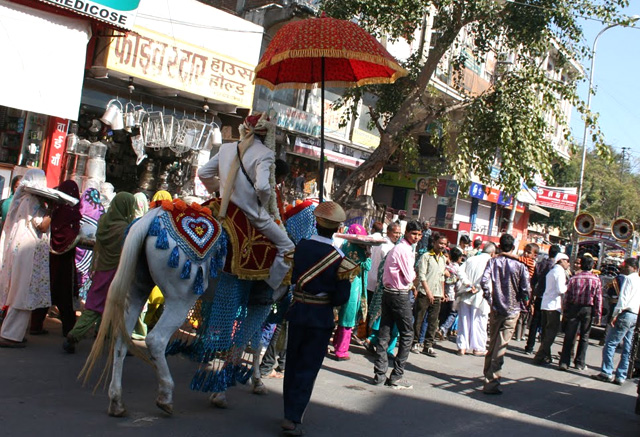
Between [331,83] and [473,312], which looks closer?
[331,83]

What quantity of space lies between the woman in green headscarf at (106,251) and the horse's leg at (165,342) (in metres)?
1.85

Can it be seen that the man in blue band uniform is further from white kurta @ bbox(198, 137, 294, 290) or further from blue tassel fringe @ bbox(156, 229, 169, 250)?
blue tassel fringe @ bbox(156, 229, 169, 250)

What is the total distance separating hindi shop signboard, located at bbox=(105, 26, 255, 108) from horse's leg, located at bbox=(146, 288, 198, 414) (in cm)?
876

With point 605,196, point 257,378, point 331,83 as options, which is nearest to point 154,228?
point 257,378

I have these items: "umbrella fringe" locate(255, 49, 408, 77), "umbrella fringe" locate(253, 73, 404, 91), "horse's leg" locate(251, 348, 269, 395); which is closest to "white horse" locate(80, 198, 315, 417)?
"horse's leg" locate(251, 348, 269, 395)

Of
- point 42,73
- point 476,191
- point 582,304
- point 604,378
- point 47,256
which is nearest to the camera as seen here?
point 47,256

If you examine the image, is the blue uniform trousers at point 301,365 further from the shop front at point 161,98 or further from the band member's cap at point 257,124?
the shop front at point 161,98

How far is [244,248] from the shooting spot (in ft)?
18.5

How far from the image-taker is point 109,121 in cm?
1275

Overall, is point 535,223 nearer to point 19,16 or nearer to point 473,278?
point 473,278

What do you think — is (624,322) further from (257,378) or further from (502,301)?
(257,378)

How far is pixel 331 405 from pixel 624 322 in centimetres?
602

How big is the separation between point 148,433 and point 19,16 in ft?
29.7

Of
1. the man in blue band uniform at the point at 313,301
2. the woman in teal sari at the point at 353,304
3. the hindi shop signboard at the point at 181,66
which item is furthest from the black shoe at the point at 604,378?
the hindi shop signboard at the point at 181,66
